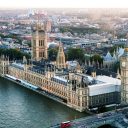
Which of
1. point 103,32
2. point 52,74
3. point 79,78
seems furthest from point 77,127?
point 103,32

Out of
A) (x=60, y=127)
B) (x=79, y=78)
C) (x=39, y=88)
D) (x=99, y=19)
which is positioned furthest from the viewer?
(x=99, y=19)

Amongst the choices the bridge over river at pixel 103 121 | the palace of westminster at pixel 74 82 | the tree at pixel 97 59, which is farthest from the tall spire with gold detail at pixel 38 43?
the bridge over river at pixel 103 121

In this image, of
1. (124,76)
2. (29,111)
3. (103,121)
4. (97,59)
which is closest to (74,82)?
(124,76)

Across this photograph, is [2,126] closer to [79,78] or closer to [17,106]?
[17,106]

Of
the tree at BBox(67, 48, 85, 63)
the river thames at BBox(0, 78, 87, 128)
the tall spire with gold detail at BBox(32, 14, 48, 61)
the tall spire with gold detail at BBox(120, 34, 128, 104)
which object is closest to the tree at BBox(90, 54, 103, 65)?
the tree at BBox(67, 48, 85, 63)

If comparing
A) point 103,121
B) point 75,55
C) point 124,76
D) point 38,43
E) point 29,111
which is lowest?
point 29,111

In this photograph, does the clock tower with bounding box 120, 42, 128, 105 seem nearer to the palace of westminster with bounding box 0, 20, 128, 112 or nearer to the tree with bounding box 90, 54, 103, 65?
the palace of westminster with bounding box 0, 20, 128, 112

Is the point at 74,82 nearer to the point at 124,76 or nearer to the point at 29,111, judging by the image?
the point at 124,76
